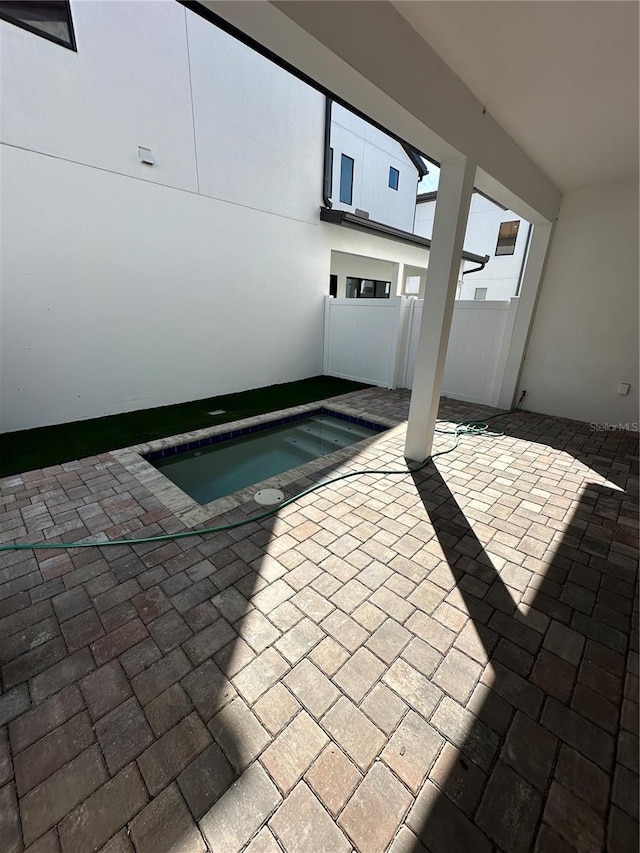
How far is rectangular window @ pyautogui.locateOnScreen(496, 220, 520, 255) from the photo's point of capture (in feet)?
49.4

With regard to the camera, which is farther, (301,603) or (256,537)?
(256,537)

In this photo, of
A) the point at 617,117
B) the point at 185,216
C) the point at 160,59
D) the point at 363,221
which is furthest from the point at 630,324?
the point at 160,59

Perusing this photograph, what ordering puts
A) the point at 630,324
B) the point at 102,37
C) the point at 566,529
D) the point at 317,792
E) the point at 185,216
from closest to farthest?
Answer: the point at 317,792
the point at 566,529
the point at 102,37
the point at 630,324
the point at 185,216

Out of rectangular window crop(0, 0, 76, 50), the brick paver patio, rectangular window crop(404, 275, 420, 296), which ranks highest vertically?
rectangular window crop(0, 0, 76, 50)

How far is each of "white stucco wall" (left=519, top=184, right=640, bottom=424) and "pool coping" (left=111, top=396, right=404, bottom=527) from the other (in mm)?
2907

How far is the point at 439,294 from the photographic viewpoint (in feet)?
10.8

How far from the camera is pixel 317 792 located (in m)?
1.23

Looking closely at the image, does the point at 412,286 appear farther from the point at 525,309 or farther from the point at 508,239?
the point at 525,309

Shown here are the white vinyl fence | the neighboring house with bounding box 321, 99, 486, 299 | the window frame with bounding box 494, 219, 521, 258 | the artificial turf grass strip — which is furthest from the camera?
the window frame with bounding box 494, 219, 521, 258

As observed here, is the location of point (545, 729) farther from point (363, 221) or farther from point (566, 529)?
point (363, 221)

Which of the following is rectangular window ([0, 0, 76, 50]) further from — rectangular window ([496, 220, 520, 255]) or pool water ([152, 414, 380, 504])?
rectangular window ([496, 220, 520, 255])

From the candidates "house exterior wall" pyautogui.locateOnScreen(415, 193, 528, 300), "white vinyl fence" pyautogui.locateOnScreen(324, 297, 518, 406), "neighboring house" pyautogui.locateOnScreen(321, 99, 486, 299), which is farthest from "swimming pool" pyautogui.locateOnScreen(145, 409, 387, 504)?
"house exterior wall" pyautogui.locateOnScreen(415, 193, 528, 300)

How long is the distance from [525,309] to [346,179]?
6.01 meters

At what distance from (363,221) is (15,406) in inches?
281
